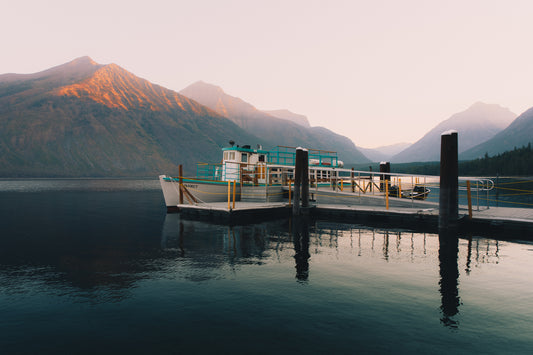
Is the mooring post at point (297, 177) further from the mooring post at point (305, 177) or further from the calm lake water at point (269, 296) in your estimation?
the calm lake water at point (269, 296)

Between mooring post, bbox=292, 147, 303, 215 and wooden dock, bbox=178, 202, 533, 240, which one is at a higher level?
mooring post, bbox=292, 147, 303, 215

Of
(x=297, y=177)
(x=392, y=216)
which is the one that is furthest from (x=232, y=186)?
(x=392, y=216)

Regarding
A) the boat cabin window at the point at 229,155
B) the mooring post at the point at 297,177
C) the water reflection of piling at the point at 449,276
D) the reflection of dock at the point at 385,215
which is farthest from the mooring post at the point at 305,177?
the water reflection of piling at the point at 449,276

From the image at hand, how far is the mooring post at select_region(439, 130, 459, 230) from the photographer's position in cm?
1571

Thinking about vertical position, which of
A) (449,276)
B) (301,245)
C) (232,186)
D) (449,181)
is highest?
(449,181)

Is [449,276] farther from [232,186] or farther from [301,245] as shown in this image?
[232,186]

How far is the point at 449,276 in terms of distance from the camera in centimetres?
1060

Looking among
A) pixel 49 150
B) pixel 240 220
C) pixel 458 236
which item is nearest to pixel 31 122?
pixel 49 150

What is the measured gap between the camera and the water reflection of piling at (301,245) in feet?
36.2

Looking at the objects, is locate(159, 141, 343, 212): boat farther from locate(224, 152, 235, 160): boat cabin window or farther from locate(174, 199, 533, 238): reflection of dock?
locate(174, 199, 533, 238): reflection of dock

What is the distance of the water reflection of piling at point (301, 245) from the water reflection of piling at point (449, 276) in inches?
158

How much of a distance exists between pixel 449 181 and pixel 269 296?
464 inches

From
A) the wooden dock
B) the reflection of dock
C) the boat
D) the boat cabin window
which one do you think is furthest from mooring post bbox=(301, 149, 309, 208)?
the boat cabin window

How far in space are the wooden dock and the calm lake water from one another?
3.67ft
